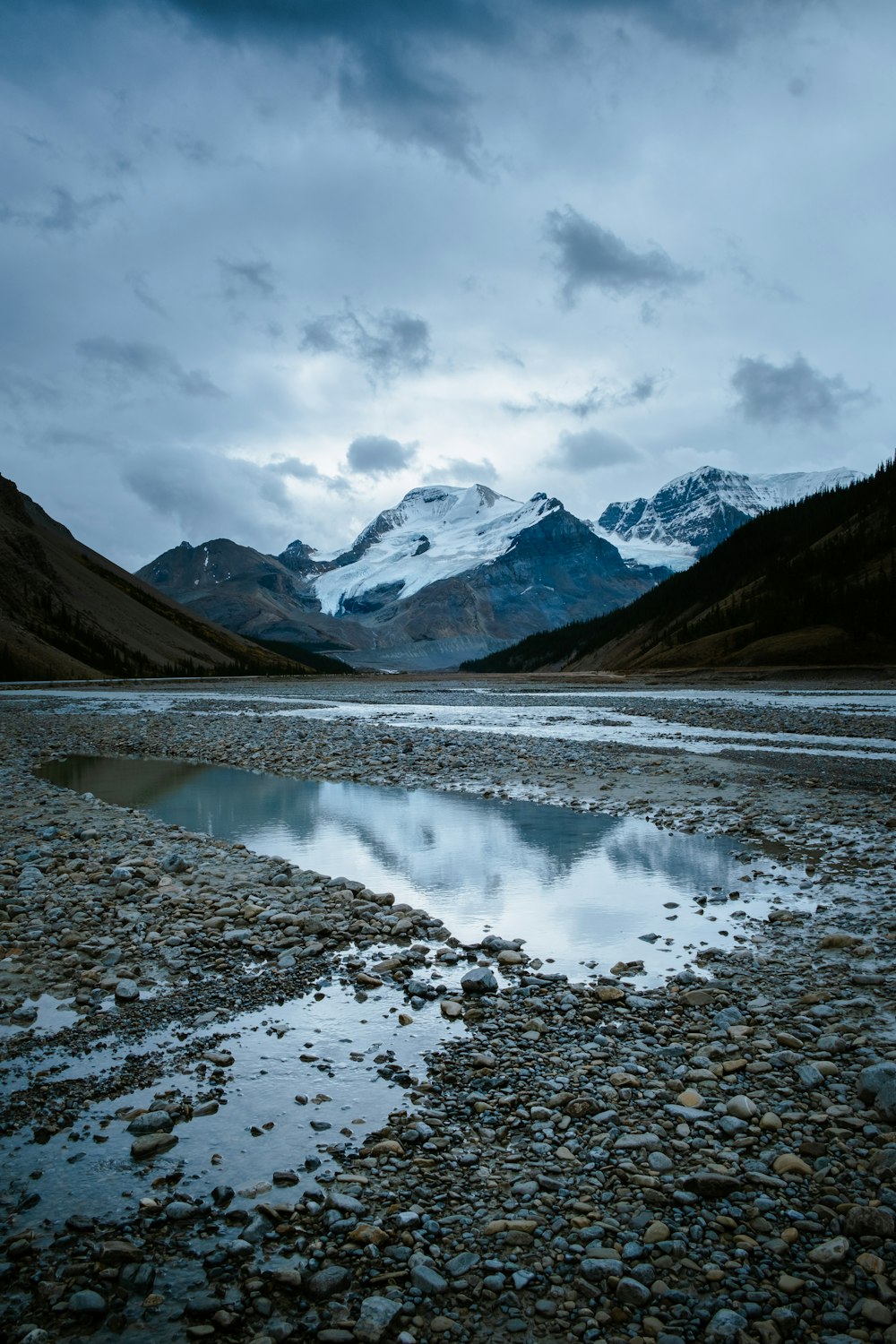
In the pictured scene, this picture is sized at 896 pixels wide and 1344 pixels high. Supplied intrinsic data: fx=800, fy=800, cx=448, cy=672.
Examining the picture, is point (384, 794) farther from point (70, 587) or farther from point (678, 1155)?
point (70, 587)

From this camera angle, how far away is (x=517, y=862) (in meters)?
14.1

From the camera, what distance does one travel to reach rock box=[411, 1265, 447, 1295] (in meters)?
4.48

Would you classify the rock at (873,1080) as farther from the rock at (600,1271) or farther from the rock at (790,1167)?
the rock at (600,1271)

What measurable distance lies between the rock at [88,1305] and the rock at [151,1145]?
132 centimetres

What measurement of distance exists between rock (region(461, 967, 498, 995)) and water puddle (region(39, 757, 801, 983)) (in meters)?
1.00

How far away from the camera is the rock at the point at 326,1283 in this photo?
4.46 meters

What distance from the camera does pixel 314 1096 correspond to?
6.46 meters

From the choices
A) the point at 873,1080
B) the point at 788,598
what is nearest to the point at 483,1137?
the point at 873,1080

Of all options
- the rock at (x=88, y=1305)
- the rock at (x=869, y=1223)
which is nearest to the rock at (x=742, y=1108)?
the rock at (x=869, y=1223)

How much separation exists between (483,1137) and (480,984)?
2.61m

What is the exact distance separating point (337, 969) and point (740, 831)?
9996 mm

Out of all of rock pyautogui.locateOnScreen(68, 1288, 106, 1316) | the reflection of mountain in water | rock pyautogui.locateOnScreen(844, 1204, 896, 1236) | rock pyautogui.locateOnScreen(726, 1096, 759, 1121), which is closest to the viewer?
rock pyautogui.locateOnScreen(68, 1288, 106, 1316)

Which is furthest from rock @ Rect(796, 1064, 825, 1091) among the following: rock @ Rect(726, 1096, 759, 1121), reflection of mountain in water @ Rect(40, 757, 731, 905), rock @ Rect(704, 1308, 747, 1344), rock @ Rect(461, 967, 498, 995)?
reflection of mountain in water @ Rect(40, 757, 731, 905)

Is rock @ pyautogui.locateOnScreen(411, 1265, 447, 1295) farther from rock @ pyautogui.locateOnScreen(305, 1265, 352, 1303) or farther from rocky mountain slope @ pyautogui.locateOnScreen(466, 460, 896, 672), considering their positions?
rocky mountain slope @ pyautogui.locateOnScreen(466, 460, 896, 672)
